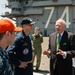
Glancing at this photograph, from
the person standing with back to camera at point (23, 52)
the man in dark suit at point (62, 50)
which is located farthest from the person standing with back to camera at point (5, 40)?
the man in dark suit at point (62, 50)

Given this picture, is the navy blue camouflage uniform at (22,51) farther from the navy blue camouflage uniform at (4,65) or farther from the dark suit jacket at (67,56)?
the navy blue camouflage uniform at (4,65)

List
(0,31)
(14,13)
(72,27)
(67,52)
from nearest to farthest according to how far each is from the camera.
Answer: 1. (0,31)
2. (67,52)
3. (72,27)
4. (14,13)

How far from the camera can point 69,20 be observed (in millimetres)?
34812

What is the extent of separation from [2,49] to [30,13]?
34072 millimetres

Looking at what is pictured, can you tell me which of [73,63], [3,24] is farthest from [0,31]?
[73,63]

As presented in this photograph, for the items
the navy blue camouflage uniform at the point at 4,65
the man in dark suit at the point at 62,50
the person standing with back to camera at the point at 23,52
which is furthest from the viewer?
the man in dark suit at the point at 62,50

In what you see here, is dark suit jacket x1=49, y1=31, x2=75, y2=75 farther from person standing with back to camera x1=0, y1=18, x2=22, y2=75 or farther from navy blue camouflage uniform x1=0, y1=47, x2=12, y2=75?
navy blue camouflage uniform x1=0, y1=47, x2=12, y2=75

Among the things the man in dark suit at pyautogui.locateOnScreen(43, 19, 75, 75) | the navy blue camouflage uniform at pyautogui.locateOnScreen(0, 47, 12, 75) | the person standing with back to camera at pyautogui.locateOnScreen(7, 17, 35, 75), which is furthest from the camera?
the man in dark suit at pyautogui.locateOnScreen(43, 19, 75, 75)

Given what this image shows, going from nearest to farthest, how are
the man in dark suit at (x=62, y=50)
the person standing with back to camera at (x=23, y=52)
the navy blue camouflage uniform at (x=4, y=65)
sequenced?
the navy blue camouflage uniform at (x=4, y=65)
the person standing with back to camera at (x=23, y=52)
the man in dark suit at (x=62, y=50)

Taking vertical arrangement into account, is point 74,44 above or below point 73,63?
above

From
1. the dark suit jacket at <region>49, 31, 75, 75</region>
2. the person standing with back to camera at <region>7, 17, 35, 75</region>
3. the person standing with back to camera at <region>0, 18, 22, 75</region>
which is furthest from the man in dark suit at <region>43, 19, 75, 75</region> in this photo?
the person standing with back to camera at <region>0, 18, 22, 75</region>

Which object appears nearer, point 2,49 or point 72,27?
point 2,49

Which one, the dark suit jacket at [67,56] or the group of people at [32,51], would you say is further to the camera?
the dark suit jacket at [67,56]

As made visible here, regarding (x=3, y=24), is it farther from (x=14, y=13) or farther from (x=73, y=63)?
(x=14, y=13)
